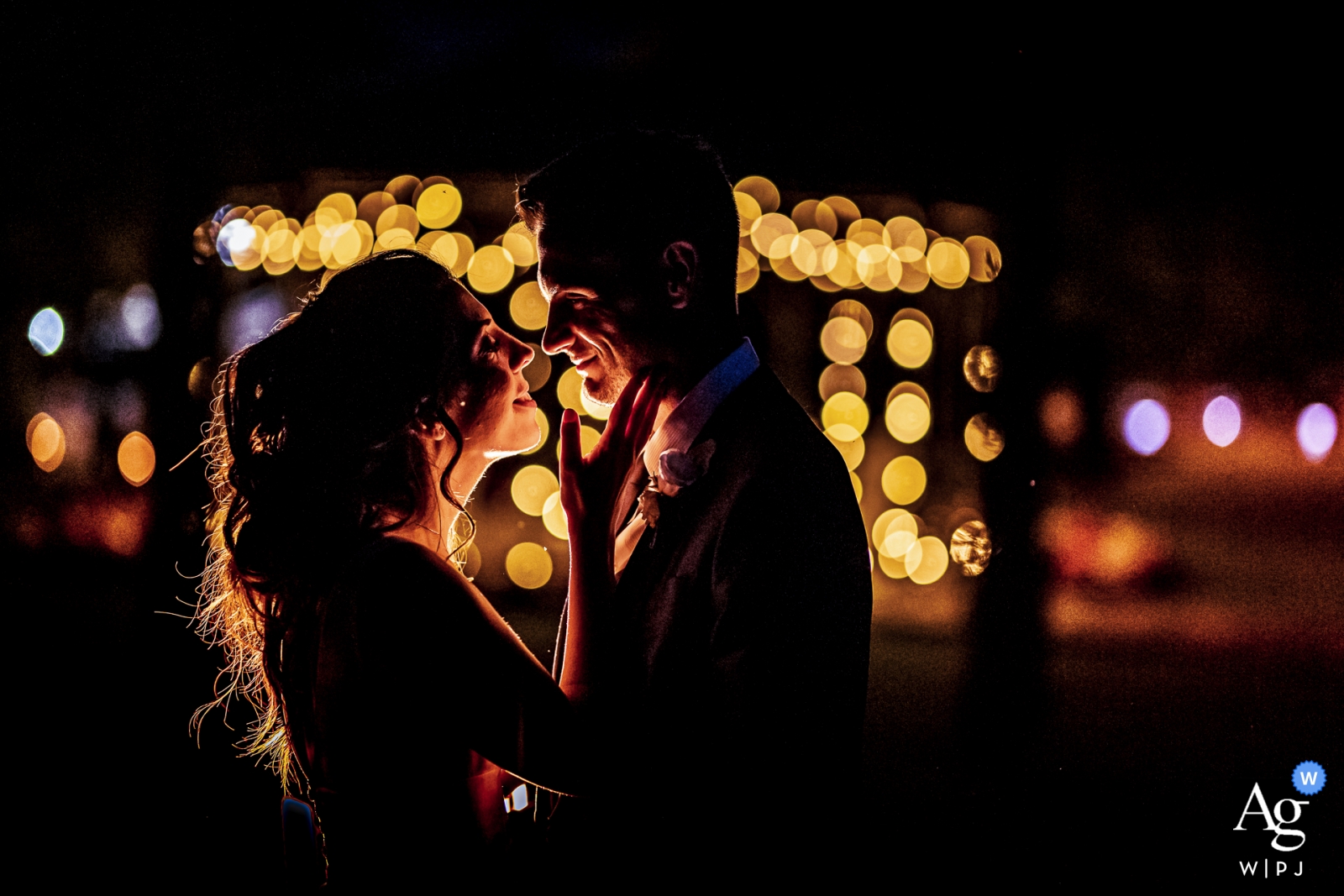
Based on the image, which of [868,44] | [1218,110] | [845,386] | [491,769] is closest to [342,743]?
[491,769]

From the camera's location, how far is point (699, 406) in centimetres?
172

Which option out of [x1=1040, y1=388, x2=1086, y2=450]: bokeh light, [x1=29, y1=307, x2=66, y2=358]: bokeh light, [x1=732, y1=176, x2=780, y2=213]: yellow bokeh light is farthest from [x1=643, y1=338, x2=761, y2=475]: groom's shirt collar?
[x1=29, y1=307, x2=66, y2=358]: bokeh light

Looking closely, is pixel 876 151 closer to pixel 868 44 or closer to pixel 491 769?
pixel 868 44

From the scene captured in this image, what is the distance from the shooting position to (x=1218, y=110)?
4.19 meters

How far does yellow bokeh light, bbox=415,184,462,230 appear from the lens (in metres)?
5.84

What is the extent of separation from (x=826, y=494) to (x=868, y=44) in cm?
339

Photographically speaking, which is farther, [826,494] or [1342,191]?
[1342,191]

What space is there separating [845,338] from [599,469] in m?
5.86

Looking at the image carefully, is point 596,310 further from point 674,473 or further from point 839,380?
point 839,380

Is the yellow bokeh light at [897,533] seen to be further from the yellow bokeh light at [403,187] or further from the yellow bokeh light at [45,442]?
the yellow bokeh light at [45,442]

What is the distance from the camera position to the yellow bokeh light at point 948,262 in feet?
19.5

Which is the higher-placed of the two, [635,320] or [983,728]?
[635,320]

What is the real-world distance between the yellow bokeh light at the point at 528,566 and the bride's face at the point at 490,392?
553 centimetres

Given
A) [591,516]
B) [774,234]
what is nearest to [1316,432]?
[774,234]
